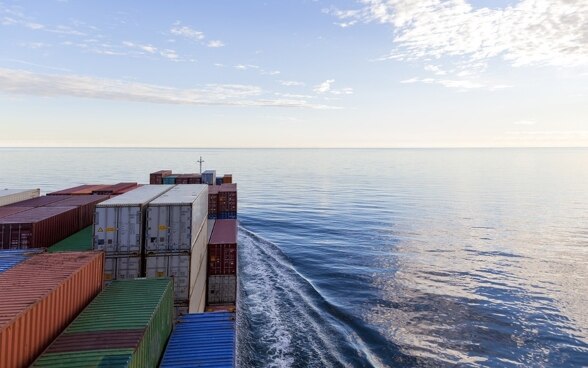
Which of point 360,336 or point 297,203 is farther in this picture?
point 297,203

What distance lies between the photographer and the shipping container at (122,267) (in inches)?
669

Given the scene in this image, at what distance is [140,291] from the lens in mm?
13992

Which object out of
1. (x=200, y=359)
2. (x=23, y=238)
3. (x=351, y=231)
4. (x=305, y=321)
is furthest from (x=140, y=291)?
(x=351, y=231)

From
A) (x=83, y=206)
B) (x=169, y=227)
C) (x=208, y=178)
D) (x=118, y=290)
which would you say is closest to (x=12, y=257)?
(x=118, y=290)

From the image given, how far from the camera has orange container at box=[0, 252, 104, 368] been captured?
8.52m

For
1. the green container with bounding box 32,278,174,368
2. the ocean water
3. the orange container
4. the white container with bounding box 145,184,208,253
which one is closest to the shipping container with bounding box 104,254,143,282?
the white container with bounding box 145,184,208,253

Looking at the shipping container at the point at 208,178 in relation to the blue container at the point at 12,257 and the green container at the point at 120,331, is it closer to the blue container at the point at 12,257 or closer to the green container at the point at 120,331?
the blue container at the point at 12,257

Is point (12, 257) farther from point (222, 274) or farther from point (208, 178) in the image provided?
point (208, 178)

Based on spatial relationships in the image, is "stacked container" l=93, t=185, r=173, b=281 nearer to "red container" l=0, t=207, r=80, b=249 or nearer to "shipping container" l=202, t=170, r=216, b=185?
"red container" l=0, t=207, r=80, b=249

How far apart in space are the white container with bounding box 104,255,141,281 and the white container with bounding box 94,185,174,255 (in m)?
0.30

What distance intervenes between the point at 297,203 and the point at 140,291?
60228 millimetres

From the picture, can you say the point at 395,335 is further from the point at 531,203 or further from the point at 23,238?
the point at 531,203

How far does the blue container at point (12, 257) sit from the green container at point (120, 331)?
11.3 feet

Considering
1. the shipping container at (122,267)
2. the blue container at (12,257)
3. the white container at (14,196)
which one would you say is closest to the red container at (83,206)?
the white container at (14,196)
